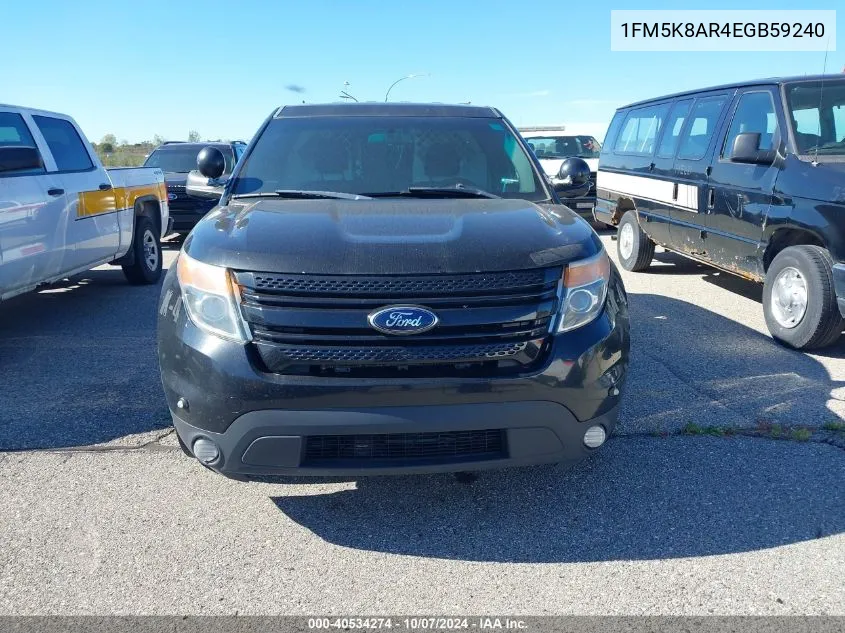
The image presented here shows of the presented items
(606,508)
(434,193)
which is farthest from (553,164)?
(606,508)

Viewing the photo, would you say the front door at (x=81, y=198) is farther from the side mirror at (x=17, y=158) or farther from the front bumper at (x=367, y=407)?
the front bumper at (x=367, y=407)

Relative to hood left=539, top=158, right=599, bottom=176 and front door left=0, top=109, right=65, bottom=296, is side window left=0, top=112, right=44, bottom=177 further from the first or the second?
hood left=539, top=158, right=599, bottom=176

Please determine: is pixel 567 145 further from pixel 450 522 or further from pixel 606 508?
pixel 450 522

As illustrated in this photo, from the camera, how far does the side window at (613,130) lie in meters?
9.23

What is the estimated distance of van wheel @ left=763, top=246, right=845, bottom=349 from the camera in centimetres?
509

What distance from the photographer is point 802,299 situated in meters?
5.30

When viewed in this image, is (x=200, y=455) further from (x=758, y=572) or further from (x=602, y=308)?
(x=758, y=572)

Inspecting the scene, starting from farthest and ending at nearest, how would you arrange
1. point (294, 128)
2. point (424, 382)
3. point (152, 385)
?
point (152, 385) < point (294, 128) < point (424, 382)

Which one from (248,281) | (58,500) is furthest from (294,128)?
(58,500)

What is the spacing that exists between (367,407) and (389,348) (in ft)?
0.75

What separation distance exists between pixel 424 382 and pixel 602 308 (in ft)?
2.67

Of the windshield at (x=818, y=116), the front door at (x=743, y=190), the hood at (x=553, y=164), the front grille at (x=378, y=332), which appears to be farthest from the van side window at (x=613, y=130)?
the front grille at (x=378, y=332)

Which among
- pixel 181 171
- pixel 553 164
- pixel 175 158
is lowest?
pixel 553 164

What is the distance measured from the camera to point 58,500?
322 centimetres
